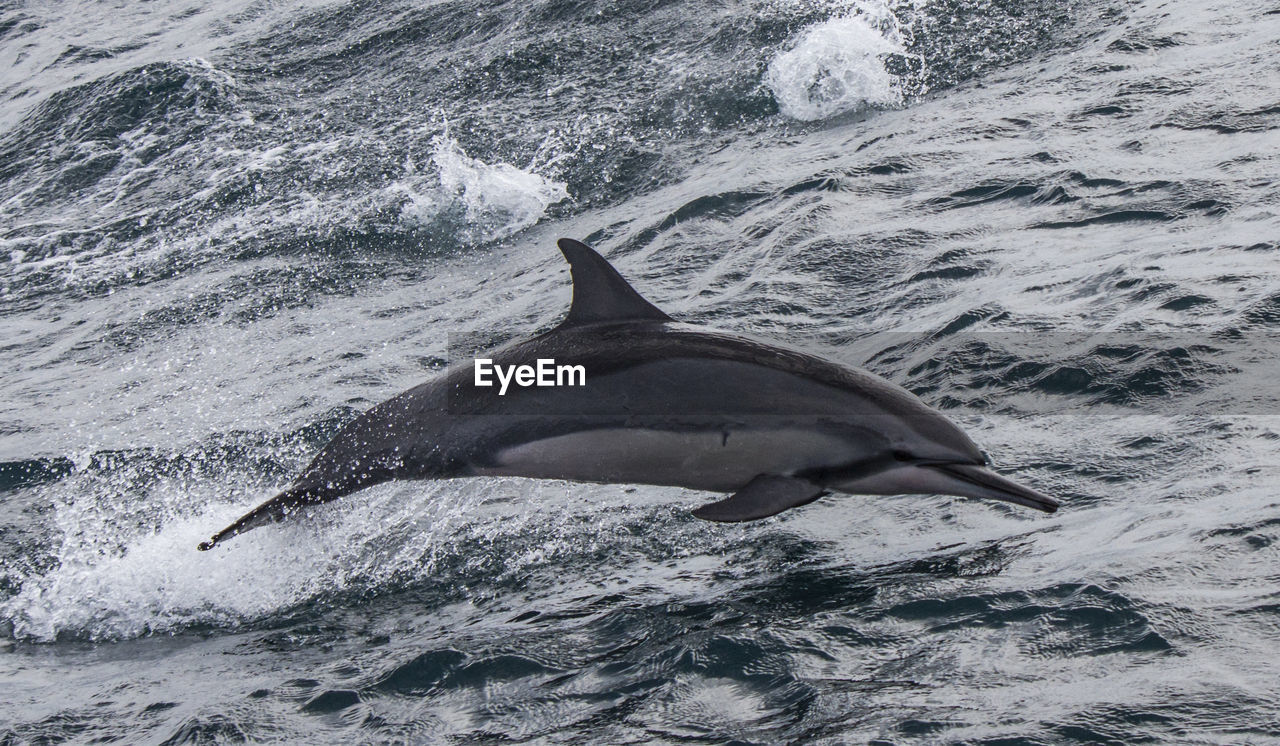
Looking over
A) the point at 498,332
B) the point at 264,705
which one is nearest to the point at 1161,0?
the point at 498,332

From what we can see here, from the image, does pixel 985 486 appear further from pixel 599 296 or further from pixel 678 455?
pixel 599 296

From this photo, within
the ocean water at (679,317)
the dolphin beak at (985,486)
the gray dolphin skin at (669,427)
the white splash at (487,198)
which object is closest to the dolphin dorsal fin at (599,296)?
the gray dolphin skin at (669,427)

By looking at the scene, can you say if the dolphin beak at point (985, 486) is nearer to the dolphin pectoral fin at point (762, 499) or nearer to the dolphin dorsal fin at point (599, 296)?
the dolphin pectoral fin at point (762, 499)

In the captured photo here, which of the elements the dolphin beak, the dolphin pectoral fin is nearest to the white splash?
the dolphin pectoral fin

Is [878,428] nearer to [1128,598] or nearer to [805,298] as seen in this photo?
[1128,598]

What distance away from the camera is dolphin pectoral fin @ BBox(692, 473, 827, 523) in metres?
5.70

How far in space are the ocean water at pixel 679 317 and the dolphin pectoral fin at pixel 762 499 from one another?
0.36 meters

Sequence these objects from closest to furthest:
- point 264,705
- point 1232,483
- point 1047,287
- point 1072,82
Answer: point 264,705, point 1232,483, point 1047,287, point 1072,82

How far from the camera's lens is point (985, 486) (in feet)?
19.4

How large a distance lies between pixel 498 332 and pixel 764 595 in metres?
4.70

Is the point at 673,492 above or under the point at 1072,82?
under

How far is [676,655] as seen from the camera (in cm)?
524

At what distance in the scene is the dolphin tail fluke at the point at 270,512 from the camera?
6746mm

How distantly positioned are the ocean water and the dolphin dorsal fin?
1030 millimetres
